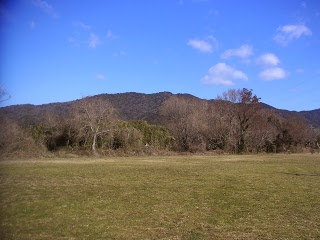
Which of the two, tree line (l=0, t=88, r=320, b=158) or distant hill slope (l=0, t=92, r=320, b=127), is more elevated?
distant hill slope (l=0, t=92, r=320, b=127)

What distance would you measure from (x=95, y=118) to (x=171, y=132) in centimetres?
2151

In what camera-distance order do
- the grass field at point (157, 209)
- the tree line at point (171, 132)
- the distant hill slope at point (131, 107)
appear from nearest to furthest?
1. the grass field at point (157, 209)
2. the tree line at point (171, 132)
3. the distant hill slope at point (131, 107)

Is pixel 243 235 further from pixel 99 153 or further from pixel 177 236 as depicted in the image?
pixel 99 153

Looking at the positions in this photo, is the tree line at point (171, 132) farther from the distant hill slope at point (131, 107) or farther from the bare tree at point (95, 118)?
the distant hill slope at point (131, 107)

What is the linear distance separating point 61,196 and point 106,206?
2794mm

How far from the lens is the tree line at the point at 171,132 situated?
175 feet

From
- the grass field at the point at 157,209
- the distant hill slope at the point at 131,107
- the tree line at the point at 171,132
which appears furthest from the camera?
the distant hill slope at the point at 131,107

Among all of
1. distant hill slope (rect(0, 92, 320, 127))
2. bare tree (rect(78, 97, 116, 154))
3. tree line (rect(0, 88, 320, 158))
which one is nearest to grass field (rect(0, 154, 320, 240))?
tree line (rect(0, 88, 320, 158))

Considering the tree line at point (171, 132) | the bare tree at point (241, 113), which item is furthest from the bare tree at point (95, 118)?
the bare tree at point (241, 113)

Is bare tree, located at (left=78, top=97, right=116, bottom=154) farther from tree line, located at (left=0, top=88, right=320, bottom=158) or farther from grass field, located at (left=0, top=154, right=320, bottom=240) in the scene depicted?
grass field, located at (left=0, top=154, right=320, bottom=240)

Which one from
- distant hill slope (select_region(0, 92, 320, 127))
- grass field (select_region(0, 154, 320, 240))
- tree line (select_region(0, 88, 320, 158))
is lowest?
grass field (select_region(0, 154, 320, 240))

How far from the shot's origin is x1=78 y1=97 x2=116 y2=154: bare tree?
178 ft

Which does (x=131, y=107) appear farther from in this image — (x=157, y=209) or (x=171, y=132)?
(x=157, y=209)

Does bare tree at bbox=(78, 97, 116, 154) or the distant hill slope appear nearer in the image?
bare tree at bbox=(78, 97, 116, 154)
